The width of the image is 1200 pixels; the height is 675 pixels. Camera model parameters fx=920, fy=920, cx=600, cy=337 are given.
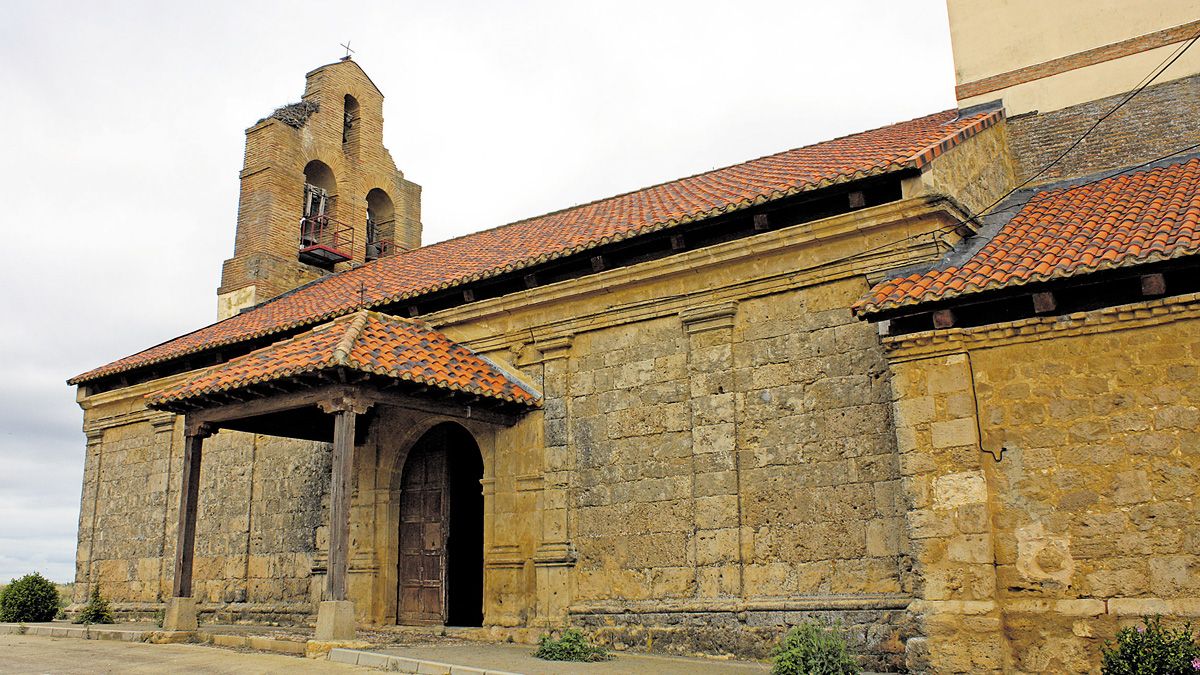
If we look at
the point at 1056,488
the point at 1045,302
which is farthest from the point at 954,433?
the point at 1045,302

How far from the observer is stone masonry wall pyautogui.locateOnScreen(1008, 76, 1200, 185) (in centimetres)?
1102

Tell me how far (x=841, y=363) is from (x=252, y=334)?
9.47 meters

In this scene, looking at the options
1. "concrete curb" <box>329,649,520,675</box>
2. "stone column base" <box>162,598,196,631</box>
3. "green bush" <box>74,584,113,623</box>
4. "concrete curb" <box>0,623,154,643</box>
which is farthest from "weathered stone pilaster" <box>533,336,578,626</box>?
"green bush" <box>74,584,113,623</box>

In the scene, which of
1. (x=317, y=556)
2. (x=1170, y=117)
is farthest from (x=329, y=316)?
(x=1170, y=117)

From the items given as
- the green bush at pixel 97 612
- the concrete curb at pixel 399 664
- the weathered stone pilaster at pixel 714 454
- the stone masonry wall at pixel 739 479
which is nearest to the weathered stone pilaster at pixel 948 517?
the stone masonry wall at pixel 739 479

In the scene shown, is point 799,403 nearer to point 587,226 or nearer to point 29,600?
point 587,226

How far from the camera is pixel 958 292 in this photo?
788 cm

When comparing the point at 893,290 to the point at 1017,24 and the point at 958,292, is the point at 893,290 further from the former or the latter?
the point at 1017,24

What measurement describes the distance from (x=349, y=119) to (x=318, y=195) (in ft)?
7.31

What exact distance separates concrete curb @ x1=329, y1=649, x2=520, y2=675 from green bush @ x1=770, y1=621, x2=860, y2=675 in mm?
2299

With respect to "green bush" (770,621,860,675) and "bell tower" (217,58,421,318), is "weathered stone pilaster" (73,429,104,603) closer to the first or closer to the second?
"bell tower" (217,58,421,318)

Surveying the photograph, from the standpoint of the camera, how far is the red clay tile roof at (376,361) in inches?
400

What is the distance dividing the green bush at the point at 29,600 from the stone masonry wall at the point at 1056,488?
49.1 feet

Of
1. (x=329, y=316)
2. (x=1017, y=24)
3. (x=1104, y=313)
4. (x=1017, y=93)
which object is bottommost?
(x=1104, y=313)
